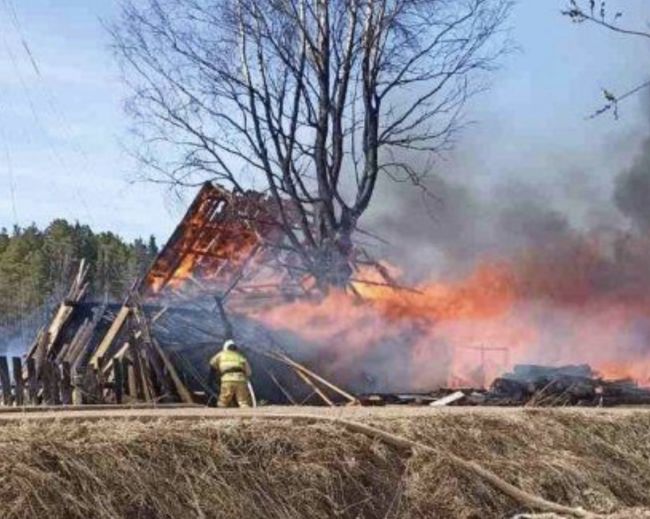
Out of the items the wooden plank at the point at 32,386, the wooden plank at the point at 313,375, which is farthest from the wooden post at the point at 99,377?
the wooden plank at the point at 313,375

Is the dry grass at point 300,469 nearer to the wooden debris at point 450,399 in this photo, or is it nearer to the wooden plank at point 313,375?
the wooden debris at point 450,399

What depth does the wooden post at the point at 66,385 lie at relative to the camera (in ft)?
63.2

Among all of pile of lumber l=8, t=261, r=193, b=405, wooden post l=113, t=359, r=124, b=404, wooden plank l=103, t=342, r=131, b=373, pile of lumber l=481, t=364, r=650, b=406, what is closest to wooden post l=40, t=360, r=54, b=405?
pile of lumber l=8, t=261, r=193, b=405

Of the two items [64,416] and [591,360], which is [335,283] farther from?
[64,416]

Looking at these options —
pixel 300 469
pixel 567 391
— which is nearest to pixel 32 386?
pixel 300 469

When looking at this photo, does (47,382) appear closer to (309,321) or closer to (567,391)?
(309,321)

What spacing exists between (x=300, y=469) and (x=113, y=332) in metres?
11.4

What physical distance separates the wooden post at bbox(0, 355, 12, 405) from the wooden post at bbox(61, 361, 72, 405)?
1.04 metres

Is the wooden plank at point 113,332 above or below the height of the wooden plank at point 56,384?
above

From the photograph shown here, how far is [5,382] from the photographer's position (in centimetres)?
1986

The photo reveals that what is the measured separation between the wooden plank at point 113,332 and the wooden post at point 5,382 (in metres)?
2.23

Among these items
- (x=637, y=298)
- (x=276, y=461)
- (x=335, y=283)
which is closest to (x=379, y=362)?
(x=335, y=283)

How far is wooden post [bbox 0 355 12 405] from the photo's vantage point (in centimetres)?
1970

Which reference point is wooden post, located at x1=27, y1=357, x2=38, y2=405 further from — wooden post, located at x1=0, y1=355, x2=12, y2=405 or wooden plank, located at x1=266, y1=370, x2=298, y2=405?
wooden plank, located at x1=266, y1=370, x2=298, y2=405
